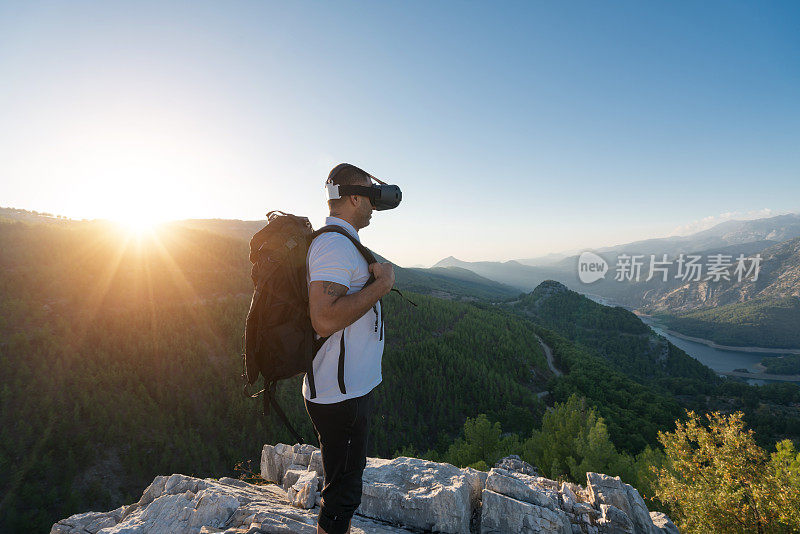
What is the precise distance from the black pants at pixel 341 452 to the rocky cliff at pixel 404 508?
2561 mm

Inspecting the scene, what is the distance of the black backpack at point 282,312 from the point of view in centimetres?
308

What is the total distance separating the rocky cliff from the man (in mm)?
2895

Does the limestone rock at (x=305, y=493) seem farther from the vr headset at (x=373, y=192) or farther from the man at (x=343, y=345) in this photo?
the vr headset at (x=373, y=192)

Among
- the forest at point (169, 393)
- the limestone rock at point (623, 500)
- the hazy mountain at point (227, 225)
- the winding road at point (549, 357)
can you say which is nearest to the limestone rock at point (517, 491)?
the limestone rock at point (623, 500)

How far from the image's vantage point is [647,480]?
21391 millimetres

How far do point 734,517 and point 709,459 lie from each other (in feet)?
10.7

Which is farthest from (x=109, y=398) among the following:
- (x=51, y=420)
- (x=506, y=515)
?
(x=506, y=515)

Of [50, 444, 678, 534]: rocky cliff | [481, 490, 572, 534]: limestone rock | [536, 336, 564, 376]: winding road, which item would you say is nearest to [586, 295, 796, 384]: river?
[536, 336, 564, 376]: winding road

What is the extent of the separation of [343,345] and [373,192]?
1.72 metres

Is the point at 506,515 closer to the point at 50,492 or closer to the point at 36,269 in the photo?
the point at 50,492

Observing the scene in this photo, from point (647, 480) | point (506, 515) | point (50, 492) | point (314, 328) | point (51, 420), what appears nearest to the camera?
point (314, 328)

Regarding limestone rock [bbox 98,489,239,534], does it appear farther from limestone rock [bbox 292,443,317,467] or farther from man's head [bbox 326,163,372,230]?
man's head [bbox 326,163,372,230]

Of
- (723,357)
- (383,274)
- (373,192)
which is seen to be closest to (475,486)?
(383,274)

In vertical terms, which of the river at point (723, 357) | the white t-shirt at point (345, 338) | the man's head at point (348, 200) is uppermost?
the man's head at point (348, 200)
